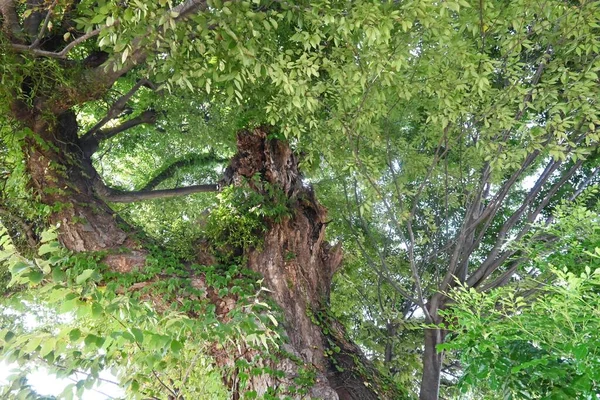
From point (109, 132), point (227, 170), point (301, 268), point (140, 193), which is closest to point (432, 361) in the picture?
point (301, 268)

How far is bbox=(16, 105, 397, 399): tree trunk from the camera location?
13.6 feet

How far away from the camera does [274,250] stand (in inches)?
187

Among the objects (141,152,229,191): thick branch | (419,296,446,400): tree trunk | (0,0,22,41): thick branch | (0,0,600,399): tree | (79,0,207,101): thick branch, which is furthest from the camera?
(141,152,229,191): thick branch

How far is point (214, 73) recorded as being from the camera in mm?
3496

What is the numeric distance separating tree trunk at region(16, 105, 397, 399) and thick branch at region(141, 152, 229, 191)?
210 cm

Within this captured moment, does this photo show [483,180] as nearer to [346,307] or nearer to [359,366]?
[359,366]

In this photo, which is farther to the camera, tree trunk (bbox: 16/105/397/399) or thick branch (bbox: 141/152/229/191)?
thick branch (bbox: 141/152/229/191)

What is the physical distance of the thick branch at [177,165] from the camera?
24.2 ft

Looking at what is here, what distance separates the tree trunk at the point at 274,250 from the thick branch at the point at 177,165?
2096mm

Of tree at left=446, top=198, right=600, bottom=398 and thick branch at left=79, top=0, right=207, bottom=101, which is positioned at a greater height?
thick branch at left=79, top=0, right=207, bottom=101

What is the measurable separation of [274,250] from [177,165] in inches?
137

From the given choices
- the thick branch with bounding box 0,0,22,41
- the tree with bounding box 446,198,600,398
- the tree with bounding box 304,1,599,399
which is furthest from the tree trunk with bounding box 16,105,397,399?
the tree with bounding box 446,198,600,398

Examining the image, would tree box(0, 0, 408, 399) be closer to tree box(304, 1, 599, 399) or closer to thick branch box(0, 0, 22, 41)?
thick branch box(0, 0, 22, 41)

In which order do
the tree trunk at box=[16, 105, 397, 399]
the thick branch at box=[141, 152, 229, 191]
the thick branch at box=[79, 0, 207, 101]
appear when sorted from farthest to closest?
the thick branch at box=[141, 152, 229, 191]
the tree trunk at box=[16, 105, 397, 399]
the thick branch at box=[79, 0, 207, 101]
